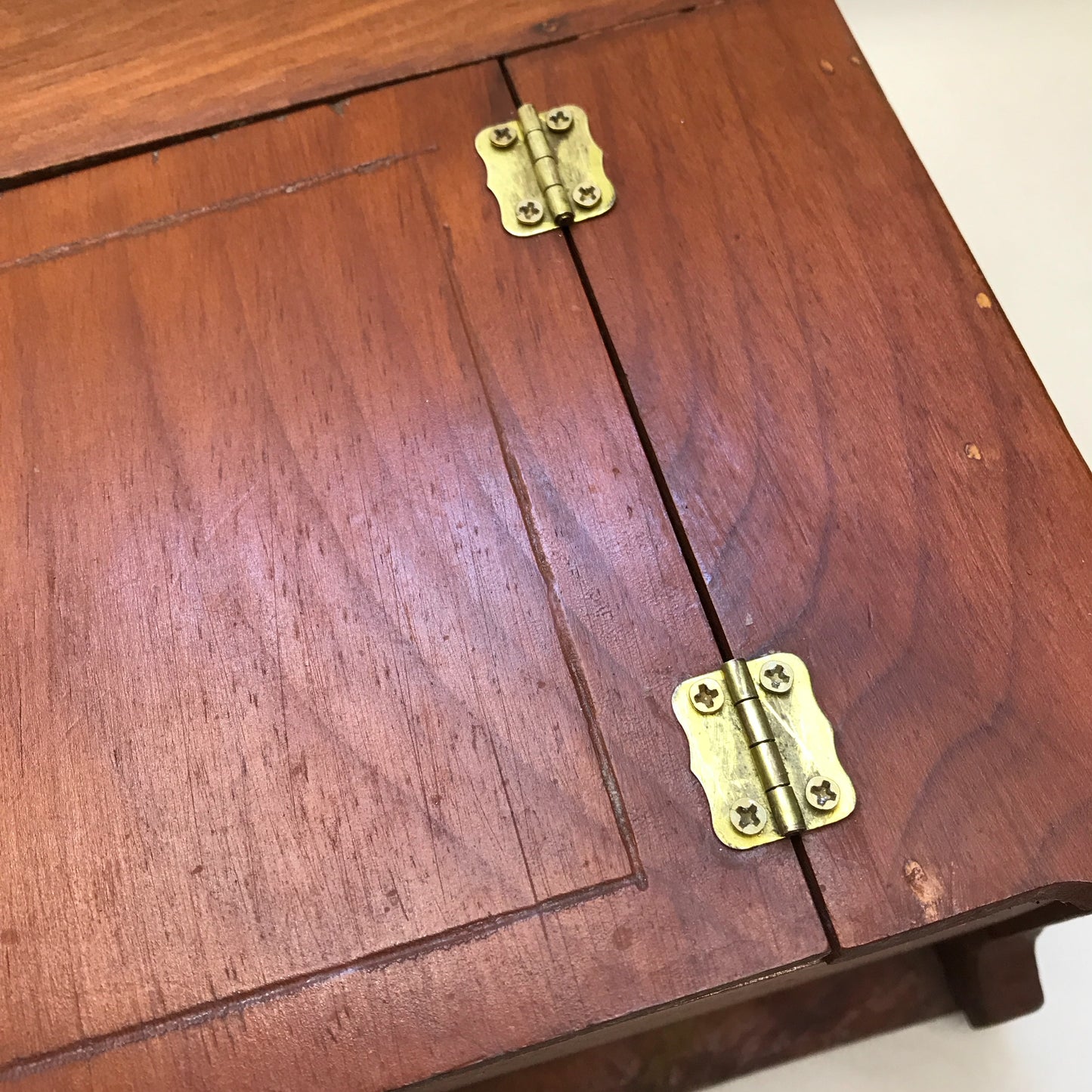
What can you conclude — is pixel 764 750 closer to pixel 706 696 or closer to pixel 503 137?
pixel 706 696

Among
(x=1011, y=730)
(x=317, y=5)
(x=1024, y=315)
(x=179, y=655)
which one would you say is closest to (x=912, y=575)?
(x=1011, y=730)

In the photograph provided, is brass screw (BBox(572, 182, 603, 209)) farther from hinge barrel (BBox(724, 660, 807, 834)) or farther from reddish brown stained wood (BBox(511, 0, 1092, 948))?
hinge barrel (BBox(724, 660, 807, 834))

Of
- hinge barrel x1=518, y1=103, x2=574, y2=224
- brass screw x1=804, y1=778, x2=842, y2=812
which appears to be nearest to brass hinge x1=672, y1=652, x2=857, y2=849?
brass screw x1=804, y1=778, x2=842, y2=812

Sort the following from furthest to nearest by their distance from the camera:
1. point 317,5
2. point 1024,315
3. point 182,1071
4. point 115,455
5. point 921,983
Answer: point 1024,315 → point 921,983 → point 317,5 → point 115,455 → point 182,1071

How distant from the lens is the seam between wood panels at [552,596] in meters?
0.47

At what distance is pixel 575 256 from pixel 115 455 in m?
0.29

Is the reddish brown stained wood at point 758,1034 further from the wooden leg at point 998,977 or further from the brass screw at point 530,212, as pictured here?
the brass screw at point 530,212

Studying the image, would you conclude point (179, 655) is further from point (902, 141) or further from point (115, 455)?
point (902, 141)

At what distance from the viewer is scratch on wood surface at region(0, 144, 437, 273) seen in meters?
0.60

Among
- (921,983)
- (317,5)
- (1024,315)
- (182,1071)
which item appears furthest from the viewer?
(1024,315)

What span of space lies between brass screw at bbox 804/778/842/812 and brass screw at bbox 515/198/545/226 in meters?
0.36

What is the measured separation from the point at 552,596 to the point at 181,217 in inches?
13.4

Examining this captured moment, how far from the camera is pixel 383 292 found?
58 centimetres


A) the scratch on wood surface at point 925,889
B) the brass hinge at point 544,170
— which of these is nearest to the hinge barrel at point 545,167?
the brass hinge at point 544,170
